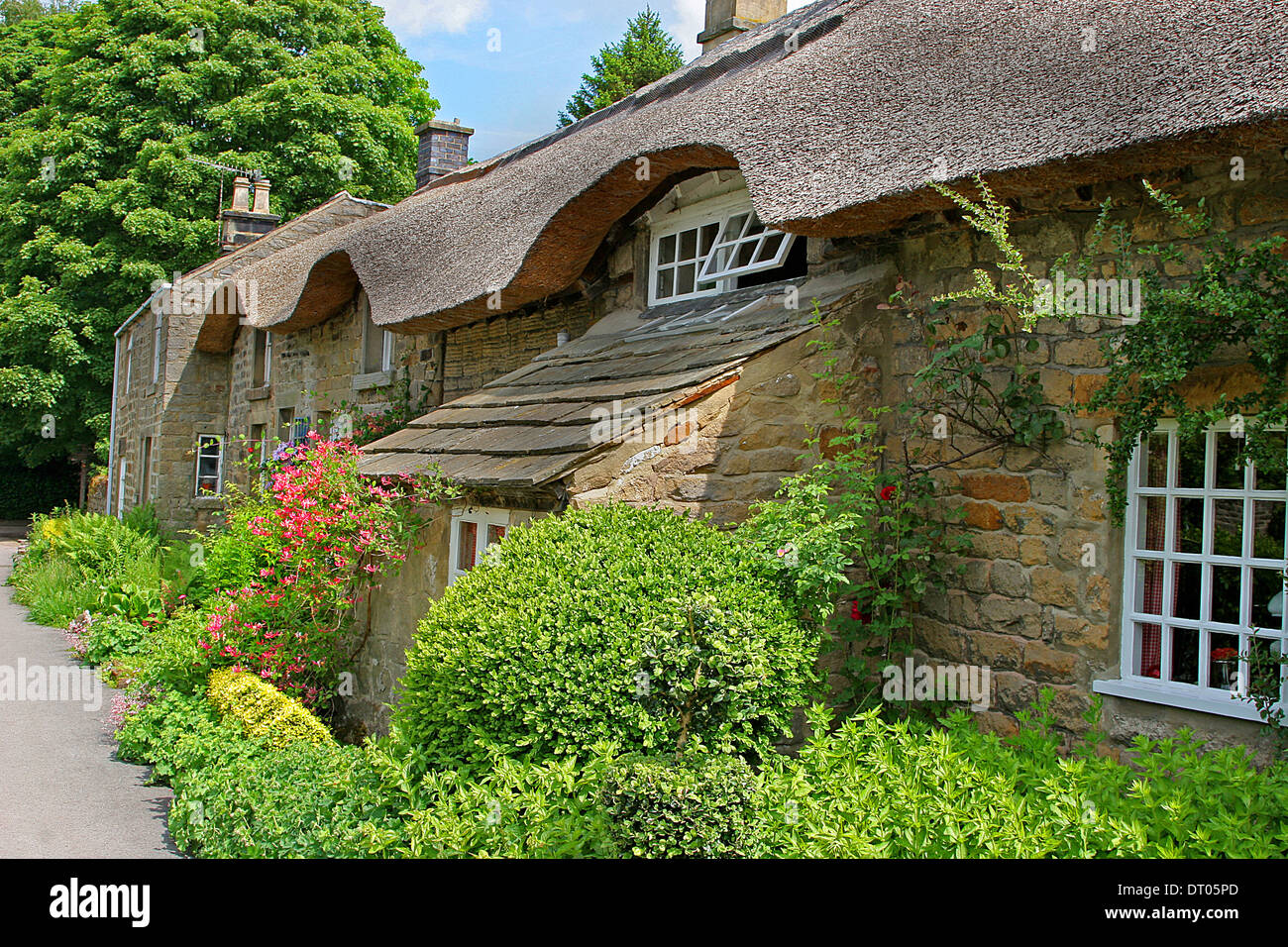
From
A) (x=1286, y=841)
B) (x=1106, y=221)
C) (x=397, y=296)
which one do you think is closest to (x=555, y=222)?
(x=397, y=296)

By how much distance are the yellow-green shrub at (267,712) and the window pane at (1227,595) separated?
525 cm

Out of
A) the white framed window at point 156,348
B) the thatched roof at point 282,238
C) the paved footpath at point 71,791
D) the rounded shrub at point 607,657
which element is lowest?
the paved footpath at point 71,791

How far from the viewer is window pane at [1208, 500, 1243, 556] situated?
4.37m

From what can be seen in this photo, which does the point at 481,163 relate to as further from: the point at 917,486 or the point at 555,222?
the point at 917,486

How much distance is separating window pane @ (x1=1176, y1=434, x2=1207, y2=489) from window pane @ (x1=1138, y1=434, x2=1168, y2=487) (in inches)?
2.8

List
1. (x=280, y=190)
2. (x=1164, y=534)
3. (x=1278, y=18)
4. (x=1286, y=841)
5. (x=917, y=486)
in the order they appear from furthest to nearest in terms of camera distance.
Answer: (x=280, y=190)
(x=917, y=486)
(x=1164, y=534)
(x=1278, y=18)
(x=1286, y=841)

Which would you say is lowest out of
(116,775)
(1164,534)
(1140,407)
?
(116,775)

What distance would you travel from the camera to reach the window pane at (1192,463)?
4.46 metres

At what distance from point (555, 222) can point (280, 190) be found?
17.0m

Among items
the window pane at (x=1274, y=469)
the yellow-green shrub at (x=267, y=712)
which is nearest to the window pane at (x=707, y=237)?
the window pane at (x=1274, y=469)

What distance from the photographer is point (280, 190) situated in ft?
72.9

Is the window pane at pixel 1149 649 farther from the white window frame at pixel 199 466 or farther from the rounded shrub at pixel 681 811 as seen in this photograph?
the white window frame at pixel 199 466

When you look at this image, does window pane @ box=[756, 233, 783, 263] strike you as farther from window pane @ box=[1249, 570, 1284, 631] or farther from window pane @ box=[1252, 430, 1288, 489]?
window pane @ box=[1249, 570, 1284, 631]

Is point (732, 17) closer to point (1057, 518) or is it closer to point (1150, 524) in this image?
point (1057, 518)
